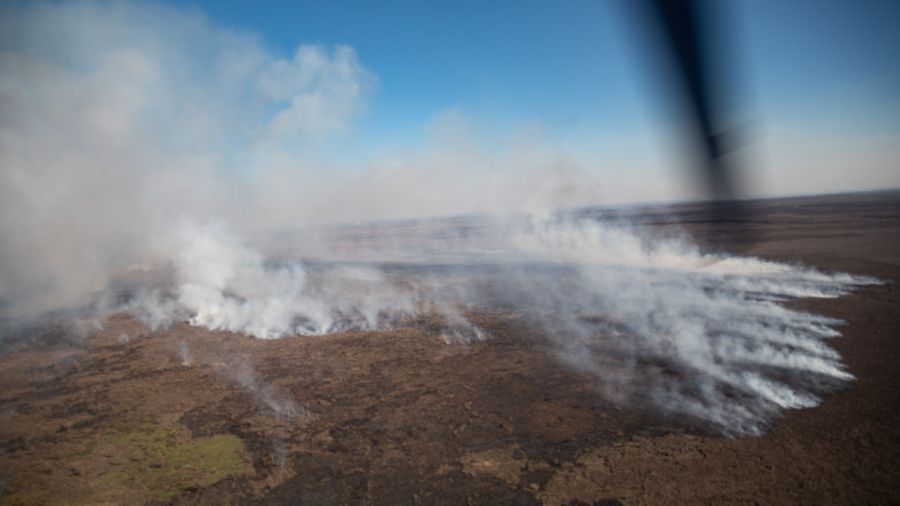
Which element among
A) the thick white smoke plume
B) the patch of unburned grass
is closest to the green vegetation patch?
the patch of unburned grass

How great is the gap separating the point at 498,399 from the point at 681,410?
3.02m

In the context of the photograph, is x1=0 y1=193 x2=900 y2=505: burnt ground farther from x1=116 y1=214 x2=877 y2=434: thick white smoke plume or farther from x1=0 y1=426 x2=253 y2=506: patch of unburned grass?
x1=116 y1=214 x2=877 y2=434: thick white smoke plume

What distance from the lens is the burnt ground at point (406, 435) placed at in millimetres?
5215

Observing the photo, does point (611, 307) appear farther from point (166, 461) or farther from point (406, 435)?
point (166, 461)

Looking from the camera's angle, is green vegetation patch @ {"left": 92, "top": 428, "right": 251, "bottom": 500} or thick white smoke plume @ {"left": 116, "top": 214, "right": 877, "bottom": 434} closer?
green vegetation patch @ {"left": 92, "top": 428, "right": 251, "bottom": 500}

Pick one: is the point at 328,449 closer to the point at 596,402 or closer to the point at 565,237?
the point at 596,402

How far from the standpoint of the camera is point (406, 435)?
661 cm

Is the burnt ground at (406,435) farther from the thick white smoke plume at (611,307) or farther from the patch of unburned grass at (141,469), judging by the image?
the thick white smoke plume at (611,307)

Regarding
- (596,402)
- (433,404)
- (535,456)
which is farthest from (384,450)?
(596,402)

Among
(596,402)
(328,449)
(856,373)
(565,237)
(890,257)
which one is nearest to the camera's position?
(328,449)

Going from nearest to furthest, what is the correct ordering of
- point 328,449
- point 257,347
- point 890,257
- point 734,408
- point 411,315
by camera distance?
point 328,449, point 734,408, point 257,347, point 411,315, point 890,257

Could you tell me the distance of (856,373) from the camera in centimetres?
783

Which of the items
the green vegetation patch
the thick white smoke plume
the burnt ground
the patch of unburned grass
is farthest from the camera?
the thick white smoke plume

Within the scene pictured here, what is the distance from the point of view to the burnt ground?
17.1 ft
